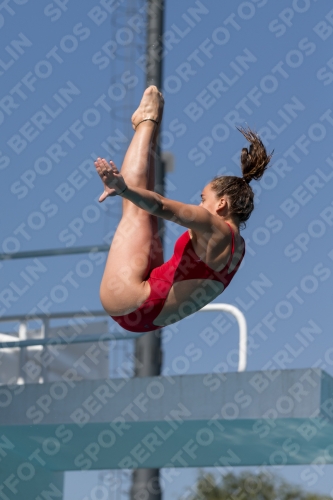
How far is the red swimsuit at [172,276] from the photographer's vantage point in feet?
16.4

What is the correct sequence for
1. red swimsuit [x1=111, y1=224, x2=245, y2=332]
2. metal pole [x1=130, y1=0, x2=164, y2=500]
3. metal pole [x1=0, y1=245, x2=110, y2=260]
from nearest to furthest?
red swimsuit [x1=111, y1=224, x2=245, y2=332] < metal pole [x1=0, y1=245, x2=110, y2=260] < metal pole [x1=130, y1=0, x2=164, y2=500]

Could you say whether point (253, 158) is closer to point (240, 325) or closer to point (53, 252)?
point (240, 325)

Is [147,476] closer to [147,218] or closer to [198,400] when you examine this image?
[198,400]

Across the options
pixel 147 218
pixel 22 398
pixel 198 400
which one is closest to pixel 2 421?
pixel 22 398

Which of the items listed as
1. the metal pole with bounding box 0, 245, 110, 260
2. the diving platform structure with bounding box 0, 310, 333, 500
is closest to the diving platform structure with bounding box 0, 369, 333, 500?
the diving platform structure with bounding box 0, 310, 333, 500

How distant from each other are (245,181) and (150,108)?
658 mm

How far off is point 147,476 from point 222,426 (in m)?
2.42

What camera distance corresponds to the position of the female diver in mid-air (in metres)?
5.01

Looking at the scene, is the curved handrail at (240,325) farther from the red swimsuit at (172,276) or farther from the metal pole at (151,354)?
the red swimsuit at (172,276)

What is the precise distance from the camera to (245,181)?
17.1ft

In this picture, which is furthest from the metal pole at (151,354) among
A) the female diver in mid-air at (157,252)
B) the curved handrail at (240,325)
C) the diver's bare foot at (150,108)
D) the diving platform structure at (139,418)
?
the female diver in mid-air at (157,252)

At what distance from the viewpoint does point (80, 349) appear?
8789mm

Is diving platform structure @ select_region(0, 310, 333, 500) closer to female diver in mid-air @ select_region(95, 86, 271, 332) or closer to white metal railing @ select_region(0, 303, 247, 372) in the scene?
white metal railing @ select_region(0, 303, 247, 372)

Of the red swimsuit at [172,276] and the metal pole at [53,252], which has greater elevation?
the red swimsuit at [172,276]
